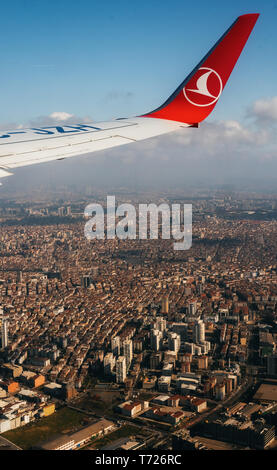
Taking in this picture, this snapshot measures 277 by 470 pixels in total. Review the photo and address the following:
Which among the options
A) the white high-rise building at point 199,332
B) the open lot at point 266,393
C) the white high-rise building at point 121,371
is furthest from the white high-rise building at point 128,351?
the open lot at point 266,393

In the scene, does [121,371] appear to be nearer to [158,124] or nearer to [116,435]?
[116,435]

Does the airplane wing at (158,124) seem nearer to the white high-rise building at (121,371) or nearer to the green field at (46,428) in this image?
the green field at (46,428)

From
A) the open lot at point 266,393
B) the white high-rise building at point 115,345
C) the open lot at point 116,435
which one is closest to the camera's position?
the open lot at point 116,435

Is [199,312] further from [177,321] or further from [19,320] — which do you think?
[19,320]

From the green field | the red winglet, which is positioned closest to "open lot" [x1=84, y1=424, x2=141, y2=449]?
the green field

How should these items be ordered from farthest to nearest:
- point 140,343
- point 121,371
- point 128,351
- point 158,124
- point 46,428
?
point 140,343, point 128,351, point 121,371, point 46,428, point 158,124

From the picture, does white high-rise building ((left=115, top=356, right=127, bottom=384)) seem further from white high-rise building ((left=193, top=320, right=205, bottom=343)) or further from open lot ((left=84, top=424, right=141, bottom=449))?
white high-rise building ((left=193, top=320, right=205, bottom=343))

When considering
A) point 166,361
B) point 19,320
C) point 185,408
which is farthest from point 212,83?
point 19,320

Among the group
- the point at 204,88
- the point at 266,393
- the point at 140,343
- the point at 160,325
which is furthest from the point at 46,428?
the point at 204,88
